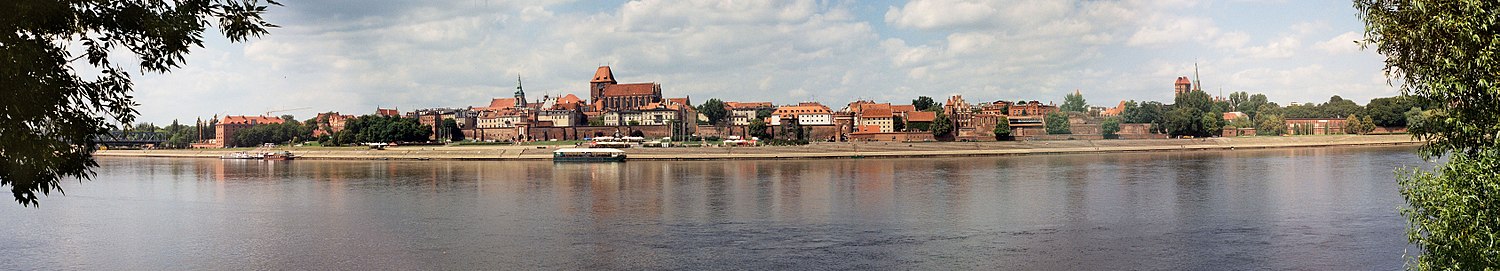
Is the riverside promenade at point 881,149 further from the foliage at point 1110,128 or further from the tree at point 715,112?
the tree at point 715,112

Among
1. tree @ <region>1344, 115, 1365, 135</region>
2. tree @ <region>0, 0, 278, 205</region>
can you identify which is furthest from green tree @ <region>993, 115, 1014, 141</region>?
tree @ <region>0, 0, 278, 205</region>

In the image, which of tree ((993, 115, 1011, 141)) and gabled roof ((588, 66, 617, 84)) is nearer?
tree ((993, 115, 1011, 141))

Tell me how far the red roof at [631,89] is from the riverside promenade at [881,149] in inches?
1166

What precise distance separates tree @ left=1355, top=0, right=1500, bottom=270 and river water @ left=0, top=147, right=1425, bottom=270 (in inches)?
235

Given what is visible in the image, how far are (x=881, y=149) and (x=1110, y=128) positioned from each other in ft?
60.9

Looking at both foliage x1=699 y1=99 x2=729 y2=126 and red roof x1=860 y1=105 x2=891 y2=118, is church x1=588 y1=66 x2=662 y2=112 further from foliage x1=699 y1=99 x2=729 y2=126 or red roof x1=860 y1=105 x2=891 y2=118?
red roof x1=860 y1=105 x2=891 y2=118

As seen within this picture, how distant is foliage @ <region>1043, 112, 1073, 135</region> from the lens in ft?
214

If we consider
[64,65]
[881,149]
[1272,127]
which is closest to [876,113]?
[881,149]

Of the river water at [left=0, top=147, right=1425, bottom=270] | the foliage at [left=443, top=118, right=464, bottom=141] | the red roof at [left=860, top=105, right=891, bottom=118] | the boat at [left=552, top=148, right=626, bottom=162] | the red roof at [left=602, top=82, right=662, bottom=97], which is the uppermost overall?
the red roof at [left=602, top=82, right=662, bottom=97]

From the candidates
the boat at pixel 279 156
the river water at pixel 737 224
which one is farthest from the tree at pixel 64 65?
the boat at pixel 279 156

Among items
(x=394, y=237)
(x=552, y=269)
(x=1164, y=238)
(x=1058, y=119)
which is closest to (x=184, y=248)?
(x=394, y=237)

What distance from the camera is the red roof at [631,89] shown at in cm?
9125

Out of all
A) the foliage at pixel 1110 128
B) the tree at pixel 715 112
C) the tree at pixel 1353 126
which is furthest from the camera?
the tree at pixel 715 112

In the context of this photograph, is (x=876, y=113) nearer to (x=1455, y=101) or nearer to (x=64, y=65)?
(x=1455, y=101)
